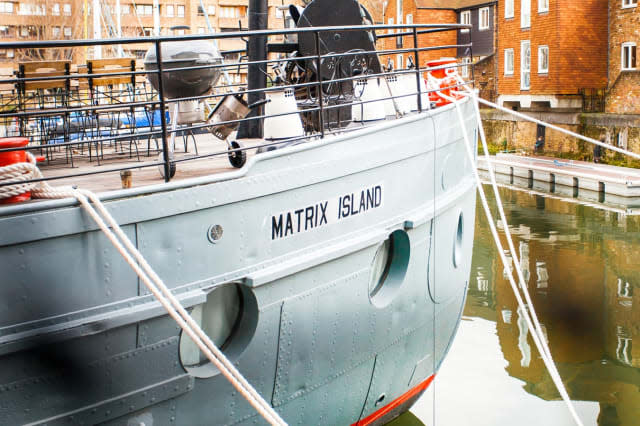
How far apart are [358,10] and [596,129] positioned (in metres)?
23.1

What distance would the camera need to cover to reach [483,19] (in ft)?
134

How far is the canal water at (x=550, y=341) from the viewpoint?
8.35m

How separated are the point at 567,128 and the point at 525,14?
19.6 feet

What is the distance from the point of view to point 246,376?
4.68m

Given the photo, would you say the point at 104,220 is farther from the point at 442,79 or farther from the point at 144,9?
the point at 144,9

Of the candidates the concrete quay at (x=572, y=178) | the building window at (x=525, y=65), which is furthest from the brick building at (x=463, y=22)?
the concrete quay at (x=572, y=178)

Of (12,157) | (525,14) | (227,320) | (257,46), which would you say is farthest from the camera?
(525,14)

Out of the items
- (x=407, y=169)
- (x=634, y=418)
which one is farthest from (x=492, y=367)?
(x=407, y=169)

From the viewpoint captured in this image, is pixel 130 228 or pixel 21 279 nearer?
pixel 21 279

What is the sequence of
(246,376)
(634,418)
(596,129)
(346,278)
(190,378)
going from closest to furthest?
(190,378) → (246,376) → (346,278) → (634,418) → (596,129)

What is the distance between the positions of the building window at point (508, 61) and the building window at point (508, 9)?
1538 millimetres

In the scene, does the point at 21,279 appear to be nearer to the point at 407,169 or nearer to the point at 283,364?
the point at 283,364

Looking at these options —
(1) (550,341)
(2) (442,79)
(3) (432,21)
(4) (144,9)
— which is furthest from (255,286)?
(4) (144,9)

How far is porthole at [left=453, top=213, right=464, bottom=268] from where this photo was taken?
7312 millimetres
